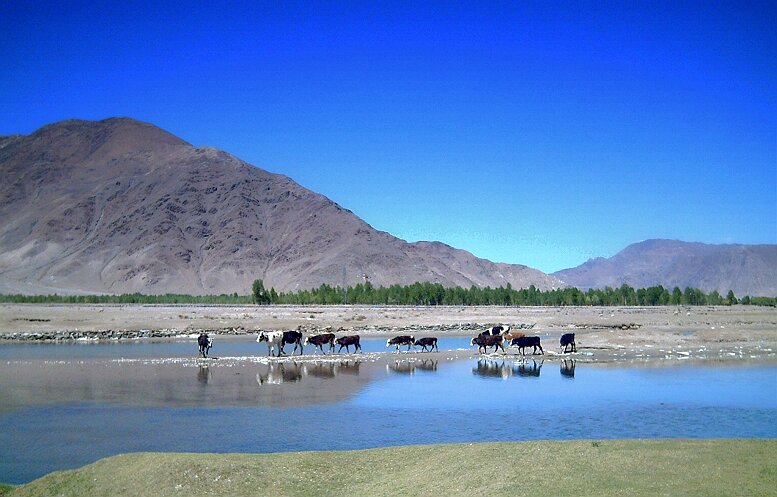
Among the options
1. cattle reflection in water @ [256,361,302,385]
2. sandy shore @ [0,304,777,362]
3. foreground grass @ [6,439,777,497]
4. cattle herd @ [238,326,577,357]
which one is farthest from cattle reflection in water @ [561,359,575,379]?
foreground grass @ [6,439,777,497]

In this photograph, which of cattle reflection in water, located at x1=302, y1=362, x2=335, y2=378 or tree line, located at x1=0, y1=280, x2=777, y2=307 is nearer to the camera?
cattle reflection in water, located at x1=302, y1=362, x2=335, y2=378

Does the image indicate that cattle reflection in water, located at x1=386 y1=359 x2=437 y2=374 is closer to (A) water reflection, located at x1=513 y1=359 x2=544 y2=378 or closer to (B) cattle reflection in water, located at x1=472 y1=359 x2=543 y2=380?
(B) cattle reflection in water, located at x1=472 y1=359 x2=543 y2=380

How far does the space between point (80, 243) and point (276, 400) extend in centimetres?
18439

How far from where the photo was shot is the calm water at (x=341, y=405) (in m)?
16.4

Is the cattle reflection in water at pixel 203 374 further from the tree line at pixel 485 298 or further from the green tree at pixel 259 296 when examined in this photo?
the tree line at pixel 485 298

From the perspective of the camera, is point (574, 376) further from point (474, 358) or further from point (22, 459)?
point (22, 459)

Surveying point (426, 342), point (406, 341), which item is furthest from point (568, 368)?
point (406, 341)

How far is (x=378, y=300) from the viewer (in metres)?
113

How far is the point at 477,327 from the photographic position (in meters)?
63.8

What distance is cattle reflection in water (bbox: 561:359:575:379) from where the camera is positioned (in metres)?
28.7

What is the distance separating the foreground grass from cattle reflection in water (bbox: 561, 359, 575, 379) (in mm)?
14850

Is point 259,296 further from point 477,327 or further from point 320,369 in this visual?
point 320,369

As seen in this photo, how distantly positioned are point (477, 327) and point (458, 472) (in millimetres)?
52311

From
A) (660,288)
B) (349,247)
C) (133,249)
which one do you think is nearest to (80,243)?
(133,249)
